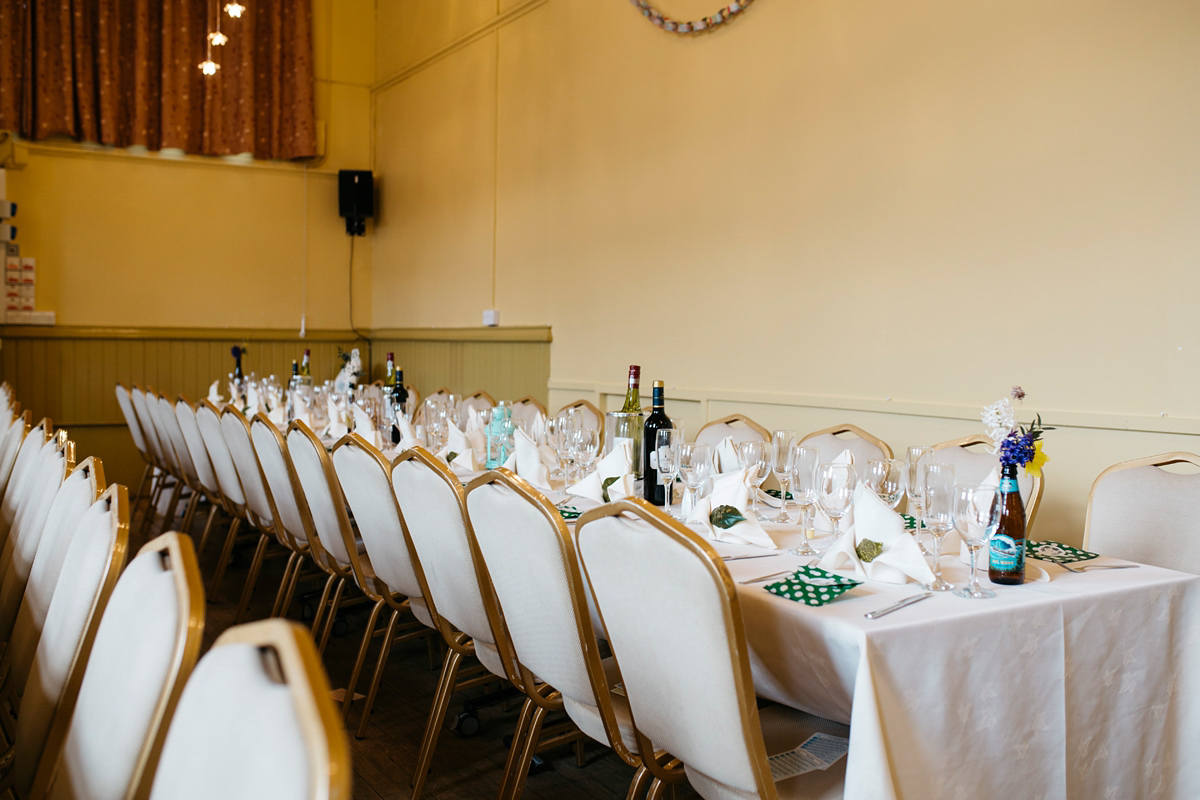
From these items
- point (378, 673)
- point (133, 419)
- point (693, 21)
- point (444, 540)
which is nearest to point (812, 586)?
point (444, 540)

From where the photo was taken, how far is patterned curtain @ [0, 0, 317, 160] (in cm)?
718

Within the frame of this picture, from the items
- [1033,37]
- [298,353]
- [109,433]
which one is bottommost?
[109,433]

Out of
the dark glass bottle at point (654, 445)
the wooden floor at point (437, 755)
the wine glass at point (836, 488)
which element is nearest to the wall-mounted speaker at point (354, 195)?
the wooden floor at point (437, 755)

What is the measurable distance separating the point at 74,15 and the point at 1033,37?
7042 millimetres

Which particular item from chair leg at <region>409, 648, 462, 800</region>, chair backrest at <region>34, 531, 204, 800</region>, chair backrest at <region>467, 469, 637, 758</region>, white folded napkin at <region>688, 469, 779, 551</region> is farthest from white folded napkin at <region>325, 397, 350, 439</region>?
chair backrest at <region>34, 531, 204, 800</region>

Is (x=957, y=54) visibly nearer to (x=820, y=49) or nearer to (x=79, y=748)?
(x=820, y=49)

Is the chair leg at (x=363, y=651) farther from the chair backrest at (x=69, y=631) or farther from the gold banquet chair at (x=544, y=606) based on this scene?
the chair backrest at (x=69, y=631)

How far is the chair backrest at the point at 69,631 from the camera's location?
125 cm

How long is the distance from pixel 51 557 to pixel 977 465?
2.56m

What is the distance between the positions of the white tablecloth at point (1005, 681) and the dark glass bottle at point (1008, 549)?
0.04 meters

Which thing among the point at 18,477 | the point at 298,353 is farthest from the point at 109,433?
the point at 18,477

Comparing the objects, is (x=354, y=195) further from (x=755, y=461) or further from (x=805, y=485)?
(x=805, y=485)

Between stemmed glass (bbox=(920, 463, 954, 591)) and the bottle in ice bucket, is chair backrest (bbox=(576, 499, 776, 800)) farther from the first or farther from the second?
the bottle in ice bucket

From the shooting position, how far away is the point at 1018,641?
1.72 m
